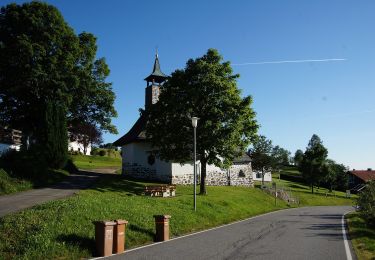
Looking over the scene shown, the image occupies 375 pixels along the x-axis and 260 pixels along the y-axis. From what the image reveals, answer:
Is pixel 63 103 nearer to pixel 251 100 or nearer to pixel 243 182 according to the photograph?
pixel 251 100

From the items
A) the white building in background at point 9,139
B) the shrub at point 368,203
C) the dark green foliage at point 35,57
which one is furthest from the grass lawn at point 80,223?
the dark green foliage at point 35,57

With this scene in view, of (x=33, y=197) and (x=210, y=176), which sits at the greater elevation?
(x=210, y=176)

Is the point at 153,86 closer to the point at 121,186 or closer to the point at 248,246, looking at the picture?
the point at 121,186

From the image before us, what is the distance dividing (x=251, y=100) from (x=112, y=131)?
15422mm

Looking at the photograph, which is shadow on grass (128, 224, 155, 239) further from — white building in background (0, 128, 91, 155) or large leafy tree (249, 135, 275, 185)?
large leafy tree (249, 135, 275, 185)

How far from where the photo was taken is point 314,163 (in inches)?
2522

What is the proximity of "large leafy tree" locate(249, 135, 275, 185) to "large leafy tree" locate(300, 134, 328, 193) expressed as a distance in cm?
566

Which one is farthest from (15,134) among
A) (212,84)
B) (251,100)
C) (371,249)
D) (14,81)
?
(371,249)

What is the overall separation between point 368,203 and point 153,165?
21455 mm

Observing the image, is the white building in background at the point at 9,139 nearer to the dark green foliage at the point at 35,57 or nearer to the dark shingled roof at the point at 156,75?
the dark green foliage at the point at 35,57

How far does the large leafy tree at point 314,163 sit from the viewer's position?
63.4 meters

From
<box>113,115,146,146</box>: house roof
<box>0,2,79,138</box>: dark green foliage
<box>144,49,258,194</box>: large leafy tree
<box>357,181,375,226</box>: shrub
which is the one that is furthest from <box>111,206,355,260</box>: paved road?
<box>113,115,146,146</box>: house roof

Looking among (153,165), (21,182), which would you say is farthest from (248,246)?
(153,165)

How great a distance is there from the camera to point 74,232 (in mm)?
12852
